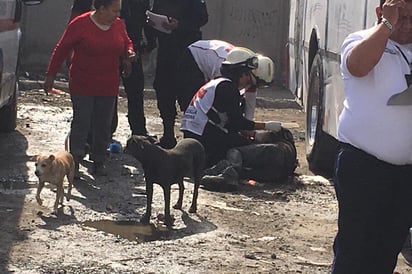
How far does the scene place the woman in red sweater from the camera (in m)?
7.89

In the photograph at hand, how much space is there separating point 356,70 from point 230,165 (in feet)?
14.6

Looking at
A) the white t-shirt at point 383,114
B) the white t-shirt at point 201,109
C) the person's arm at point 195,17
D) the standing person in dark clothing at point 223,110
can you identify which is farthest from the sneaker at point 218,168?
the white t-shirt at point 383,114

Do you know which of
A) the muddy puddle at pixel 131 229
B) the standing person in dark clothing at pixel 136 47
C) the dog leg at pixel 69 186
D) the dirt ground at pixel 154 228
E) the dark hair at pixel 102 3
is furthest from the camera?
the standing person in dark clothing at pixel 136 47

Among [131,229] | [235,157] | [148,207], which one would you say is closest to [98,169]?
[235,157]

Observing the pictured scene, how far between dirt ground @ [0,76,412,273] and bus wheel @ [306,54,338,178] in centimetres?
18

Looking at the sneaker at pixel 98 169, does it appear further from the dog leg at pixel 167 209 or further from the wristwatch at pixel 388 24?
the wristwatch at pixel 388 24

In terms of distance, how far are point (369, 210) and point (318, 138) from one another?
17.0 ft

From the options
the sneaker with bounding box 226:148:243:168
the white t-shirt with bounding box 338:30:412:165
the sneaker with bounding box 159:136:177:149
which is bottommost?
the sneaker with bounding box 159:136:177:149

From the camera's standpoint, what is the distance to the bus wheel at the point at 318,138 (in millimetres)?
8930

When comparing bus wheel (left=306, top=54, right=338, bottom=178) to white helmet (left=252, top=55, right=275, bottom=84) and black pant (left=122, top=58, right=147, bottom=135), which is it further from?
black pant (left=122, top=58, right=147, bottom=135)

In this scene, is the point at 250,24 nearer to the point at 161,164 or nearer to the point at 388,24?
the point at 161,164

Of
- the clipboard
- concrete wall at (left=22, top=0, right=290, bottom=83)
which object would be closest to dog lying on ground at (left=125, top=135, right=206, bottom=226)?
the clipboard

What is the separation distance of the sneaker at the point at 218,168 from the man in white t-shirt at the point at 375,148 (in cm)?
408

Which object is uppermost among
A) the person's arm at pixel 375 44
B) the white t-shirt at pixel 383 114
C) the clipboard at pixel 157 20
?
the person's arm at pixel 375 44
